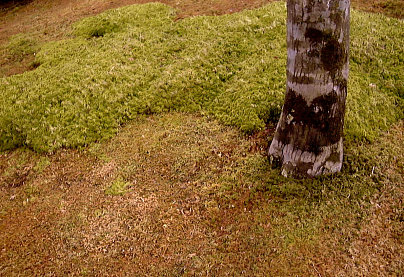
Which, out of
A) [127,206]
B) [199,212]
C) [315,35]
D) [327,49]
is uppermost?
[315,35]

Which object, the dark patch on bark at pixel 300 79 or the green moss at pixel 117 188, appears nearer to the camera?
the dark patch on bark at pixel 300 79

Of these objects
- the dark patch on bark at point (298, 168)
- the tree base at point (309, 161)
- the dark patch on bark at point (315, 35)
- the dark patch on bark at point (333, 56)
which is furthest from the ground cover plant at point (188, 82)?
the dark patch on bark at point (315, 35)

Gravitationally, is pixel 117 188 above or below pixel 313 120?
below

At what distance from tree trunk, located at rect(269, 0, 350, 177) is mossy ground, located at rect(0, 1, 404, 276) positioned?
0.42 metres

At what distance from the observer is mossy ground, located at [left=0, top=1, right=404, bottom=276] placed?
14.5 ft

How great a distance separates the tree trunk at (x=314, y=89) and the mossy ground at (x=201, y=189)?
42 cm

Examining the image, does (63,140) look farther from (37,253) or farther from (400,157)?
(400,157)

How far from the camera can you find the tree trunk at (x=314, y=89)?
166 inches

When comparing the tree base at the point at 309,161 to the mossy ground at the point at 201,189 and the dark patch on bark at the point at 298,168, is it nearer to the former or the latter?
the dark patch on bark at the point at 298,168

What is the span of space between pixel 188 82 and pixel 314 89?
3.59 m

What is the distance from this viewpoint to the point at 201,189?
543 centimetres

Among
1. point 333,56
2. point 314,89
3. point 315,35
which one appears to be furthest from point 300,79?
point 315,35

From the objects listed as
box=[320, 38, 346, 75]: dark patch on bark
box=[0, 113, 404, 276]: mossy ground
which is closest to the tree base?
box=[0, 113, 404, 276]: mossy ground

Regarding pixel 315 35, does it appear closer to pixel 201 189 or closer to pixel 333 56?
pixel 333 56
